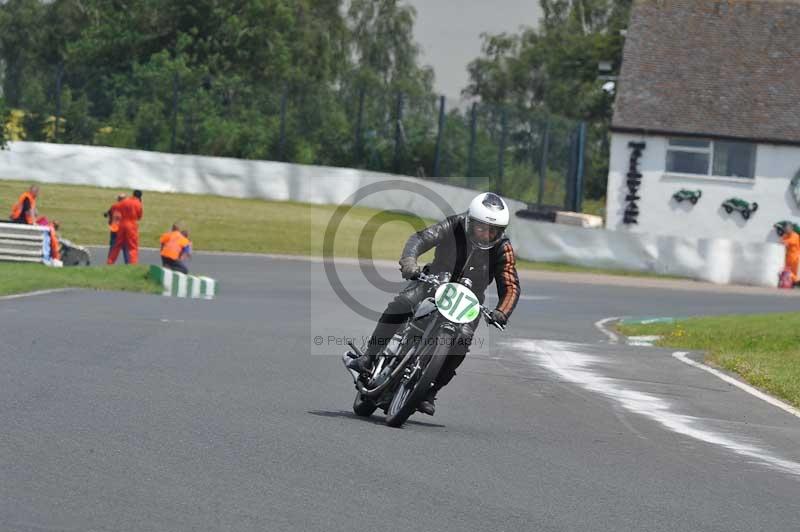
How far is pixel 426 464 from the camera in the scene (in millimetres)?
8203

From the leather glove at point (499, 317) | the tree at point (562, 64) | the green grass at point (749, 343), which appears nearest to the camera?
the leather glove at point (499, 317)

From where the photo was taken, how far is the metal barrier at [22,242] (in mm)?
24641

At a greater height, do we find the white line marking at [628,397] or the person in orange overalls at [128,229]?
the person in orange overalls at [128,229]

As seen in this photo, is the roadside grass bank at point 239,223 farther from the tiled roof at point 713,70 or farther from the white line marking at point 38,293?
the white line marking at point 38,293

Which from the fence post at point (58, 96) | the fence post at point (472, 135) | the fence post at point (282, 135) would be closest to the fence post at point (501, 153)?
the fence post at point (472, 135)

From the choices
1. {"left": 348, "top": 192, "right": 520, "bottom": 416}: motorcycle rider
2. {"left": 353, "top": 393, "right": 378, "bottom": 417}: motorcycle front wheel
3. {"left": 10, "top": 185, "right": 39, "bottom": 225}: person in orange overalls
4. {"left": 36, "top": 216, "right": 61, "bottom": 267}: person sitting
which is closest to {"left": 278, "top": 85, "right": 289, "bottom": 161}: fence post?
{"left": 10, "top": 185, "right": 39, "bottom": 225}: person in orange overalls

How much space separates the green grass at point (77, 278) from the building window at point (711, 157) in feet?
77.4

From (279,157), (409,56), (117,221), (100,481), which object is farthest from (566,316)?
(409,56)

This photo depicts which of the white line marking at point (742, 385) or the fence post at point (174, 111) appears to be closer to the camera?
the white line marking at point (742, 385)

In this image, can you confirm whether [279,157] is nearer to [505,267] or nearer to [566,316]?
[566,316]

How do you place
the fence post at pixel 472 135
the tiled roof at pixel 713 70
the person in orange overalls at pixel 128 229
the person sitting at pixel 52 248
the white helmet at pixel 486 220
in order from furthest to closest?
the fence post at pixel 472 135 < the tiled roof at pixel 713 70 < the person in orange overalls at pixel 128 229 < the person sitting at pixel 52 248 < the white helmet at pixel 486 220

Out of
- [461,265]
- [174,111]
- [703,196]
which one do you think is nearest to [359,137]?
[174,111]

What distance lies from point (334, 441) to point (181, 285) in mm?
15432

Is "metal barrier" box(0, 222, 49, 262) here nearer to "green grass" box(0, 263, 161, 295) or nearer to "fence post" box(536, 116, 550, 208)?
"green grass" box(0, 263, 161, 295)
